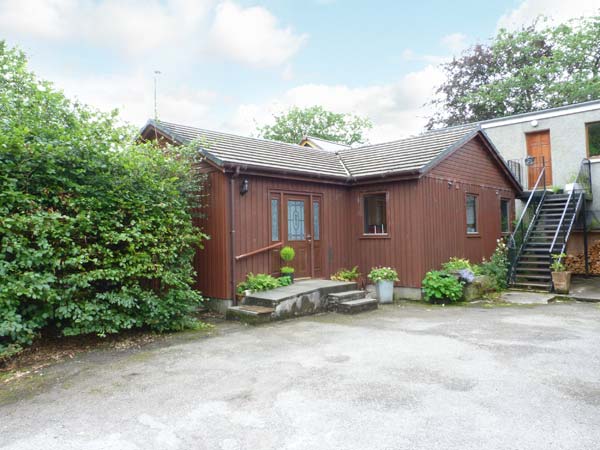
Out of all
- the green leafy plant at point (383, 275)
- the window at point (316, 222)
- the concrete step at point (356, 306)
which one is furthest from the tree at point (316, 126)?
the concrete step at point (356, 306)

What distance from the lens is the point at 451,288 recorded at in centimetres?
929

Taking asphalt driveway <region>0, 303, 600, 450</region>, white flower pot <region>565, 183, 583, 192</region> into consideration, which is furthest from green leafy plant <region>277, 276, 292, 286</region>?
white flower pot <region>565, 183, 583, 192</region>

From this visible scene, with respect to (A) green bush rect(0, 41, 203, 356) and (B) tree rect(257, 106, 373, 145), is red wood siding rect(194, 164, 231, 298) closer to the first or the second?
(A) green bush rect(0, 41, 203, 356)

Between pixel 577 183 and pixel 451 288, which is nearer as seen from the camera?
pixel 451 288

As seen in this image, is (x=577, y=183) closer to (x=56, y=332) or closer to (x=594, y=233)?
(x=594, y=233)

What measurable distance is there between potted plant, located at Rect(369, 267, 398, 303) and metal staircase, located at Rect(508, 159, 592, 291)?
12.3ft

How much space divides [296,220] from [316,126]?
101 ft

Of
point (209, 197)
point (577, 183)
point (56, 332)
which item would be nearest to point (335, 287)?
point (209, 197)

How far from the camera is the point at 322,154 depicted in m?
Result: 12.4

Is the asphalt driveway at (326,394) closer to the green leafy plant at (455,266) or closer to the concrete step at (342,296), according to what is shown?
the concrete step at (342,296)

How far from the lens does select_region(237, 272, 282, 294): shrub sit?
8.38 meters

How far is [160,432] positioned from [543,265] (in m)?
11.3

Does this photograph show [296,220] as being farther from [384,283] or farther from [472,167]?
[472,167]

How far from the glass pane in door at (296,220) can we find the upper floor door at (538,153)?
9842mm
